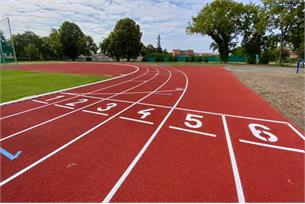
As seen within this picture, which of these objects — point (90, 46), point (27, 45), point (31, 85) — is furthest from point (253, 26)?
point (27, 45)

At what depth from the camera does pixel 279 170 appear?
3.73m

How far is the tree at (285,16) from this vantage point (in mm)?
36156

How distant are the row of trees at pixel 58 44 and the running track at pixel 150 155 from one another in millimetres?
67739

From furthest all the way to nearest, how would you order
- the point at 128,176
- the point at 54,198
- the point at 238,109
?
the point at 238,109
the point at 128,176
the point at 54,198

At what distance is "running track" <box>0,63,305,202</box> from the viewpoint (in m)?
3.14

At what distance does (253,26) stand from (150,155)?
49.8 m

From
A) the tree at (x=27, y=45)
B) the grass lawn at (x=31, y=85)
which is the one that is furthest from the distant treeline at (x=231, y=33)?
the grass lawn at (x=31, y=85)

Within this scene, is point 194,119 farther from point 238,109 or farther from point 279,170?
point 279,170

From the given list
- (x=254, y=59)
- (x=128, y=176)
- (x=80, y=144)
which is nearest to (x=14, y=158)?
(x=80, y=144)

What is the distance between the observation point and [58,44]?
224 feet

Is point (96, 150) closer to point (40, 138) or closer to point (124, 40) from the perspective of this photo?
point (40, 138)

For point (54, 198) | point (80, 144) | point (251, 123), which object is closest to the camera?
point (54, 198)

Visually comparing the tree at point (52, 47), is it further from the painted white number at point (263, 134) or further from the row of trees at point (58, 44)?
the painted white number at point (263, 134)

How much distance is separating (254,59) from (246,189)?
50.9 m
